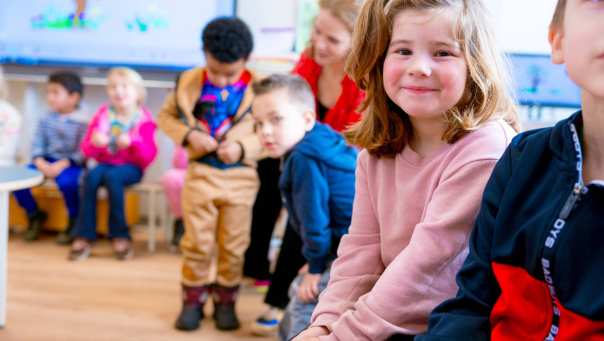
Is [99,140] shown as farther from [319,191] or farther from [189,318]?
[319,191]

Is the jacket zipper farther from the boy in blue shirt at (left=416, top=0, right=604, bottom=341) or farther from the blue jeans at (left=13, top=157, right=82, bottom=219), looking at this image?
the blue jeans at (left=13, top=157, right=82, bottom=219)

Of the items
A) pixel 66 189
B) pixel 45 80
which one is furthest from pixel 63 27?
pixel 66 189

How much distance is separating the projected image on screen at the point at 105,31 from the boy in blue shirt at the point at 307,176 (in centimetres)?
207

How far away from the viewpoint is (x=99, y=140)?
137 inches

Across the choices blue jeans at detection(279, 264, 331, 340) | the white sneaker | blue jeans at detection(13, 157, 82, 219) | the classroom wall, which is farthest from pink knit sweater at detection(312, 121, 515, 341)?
blue jeans at detection(13, 157, 82, 219)

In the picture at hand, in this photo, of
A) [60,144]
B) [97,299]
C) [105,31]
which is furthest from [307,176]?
[105,31]

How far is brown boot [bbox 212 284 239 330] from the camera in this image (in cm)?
236

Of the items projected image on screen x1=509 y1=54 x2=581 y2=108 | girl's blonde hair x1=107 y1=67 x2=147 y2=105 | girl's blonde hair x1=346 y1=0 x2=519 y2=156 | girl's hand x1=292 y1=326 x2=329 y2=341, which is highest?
girl's blonde hair x1=346 y1=0 x2=519 y2=156

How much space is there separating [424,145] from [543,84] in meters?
2.18

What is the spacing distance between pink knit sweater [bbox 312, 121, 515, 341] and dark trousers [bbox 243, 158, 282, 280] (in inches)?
61.3

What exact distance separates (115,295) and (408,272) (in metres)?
1.99

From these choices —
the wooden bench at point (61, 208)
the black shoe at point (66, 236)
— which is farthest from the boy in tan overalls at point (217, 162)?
the black shoe at point (66, 236)

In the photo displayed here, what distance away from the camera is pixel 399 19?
3.44 feet

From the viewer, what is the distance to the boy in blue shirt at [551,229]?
2.36 ft
